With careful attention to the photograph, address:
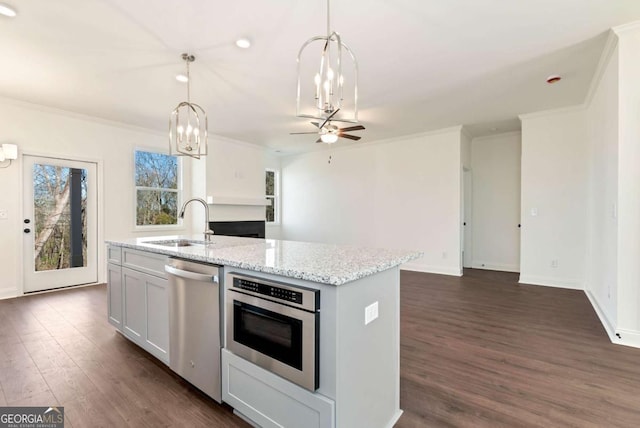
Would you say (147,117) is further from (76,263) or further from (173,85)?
(76,263)

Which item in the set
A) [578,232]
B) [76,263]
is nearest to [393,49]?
[578,232]

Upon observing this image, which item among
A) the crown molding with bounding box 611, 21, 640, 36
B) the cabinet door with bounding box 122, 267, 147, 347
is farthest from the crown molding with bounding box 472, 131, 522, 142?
the cabinet door with bounding box 122, 267, 147, 347

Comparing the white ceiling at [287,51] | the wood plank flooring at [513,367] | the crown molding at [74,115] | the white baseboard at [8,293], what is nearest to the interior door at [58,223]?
the white baseboard at [8,293]

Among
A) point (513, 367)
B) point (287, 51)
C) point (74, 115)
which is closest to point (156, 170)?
point (74, 115)

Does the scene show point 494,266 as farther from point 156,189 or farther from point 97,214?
point 97,214

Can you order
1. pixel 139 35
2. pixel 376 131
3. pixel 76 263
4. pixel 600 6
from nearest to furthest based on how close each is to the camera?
pixel 600 6, pixel 139 35, pixel 76 263, pixel 376 131

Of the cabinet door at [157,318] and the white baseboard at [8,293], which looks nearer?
the cabinet door at [157,318]

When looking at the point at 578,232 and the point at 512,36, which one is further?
the point at 578,232

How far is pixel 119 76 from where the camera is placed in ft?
11.5

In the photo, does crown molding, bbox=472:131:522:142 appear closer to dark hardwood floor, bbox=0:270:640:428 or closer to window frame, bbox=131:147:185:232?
dark hardwood floor, bbox=0:270:640:428

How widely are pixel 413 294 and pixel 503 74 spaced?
2.99m

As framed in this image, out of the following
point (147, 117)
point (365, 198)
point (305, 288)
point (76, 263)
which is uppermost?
point (147, 117)

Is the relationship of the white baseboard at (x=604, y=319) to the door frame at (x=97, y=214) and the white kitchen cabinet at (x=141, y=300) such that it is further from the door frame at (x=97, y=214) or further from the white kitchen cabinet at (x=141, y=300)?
the door frame at (x=97, y=214)

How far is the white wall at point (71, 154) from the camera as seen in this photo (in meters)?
4.25
